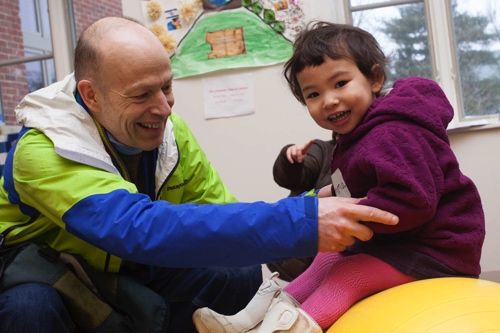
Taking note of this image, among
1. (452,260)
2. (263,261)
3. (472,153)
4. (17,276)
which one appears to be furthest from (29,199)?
(472,153)

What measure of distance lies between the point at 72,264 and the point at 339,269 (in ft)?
2.46

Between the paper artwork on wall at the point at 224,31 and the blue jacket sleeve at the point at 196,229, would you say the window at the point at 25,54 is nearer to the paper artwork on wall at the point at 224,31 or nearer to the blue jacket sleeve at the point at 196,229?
the paper artwork on wall at the point at 224,31

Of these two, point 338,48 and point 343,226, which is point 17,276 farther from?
point 338,48

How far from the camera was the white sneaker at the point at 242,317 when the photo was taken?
1.52m

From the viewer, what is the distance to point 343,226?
4.40ft

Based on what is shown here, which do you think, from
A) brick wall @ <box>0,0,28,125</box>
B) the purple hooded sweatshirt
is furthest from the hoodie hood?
brick wall @ <box>0,0,28,125</box>

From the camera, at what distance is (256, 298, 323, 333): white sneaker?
1365 mm

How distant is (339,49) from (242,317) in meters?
0.74

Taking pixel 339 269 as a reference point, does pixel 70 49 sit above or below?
above

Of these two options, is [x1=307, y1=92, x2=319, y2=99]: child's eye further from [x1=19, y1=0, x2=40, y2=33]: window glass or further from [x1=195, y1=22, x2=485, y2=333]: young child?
[x1=19, y1=0, x2=40, y2=33]: window glass

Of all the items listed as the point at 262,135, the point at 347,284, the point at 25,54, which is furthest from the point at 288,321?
the point at 25,54

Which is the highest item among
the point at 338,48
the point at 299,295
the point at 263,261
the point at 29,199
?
the point at 338,48

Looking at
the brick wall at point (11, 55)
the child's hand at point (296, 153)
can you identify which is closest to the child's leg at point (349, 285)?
the child's hand at point (296, 153)

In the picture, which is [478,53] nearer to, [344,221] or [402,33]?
[402,33]
